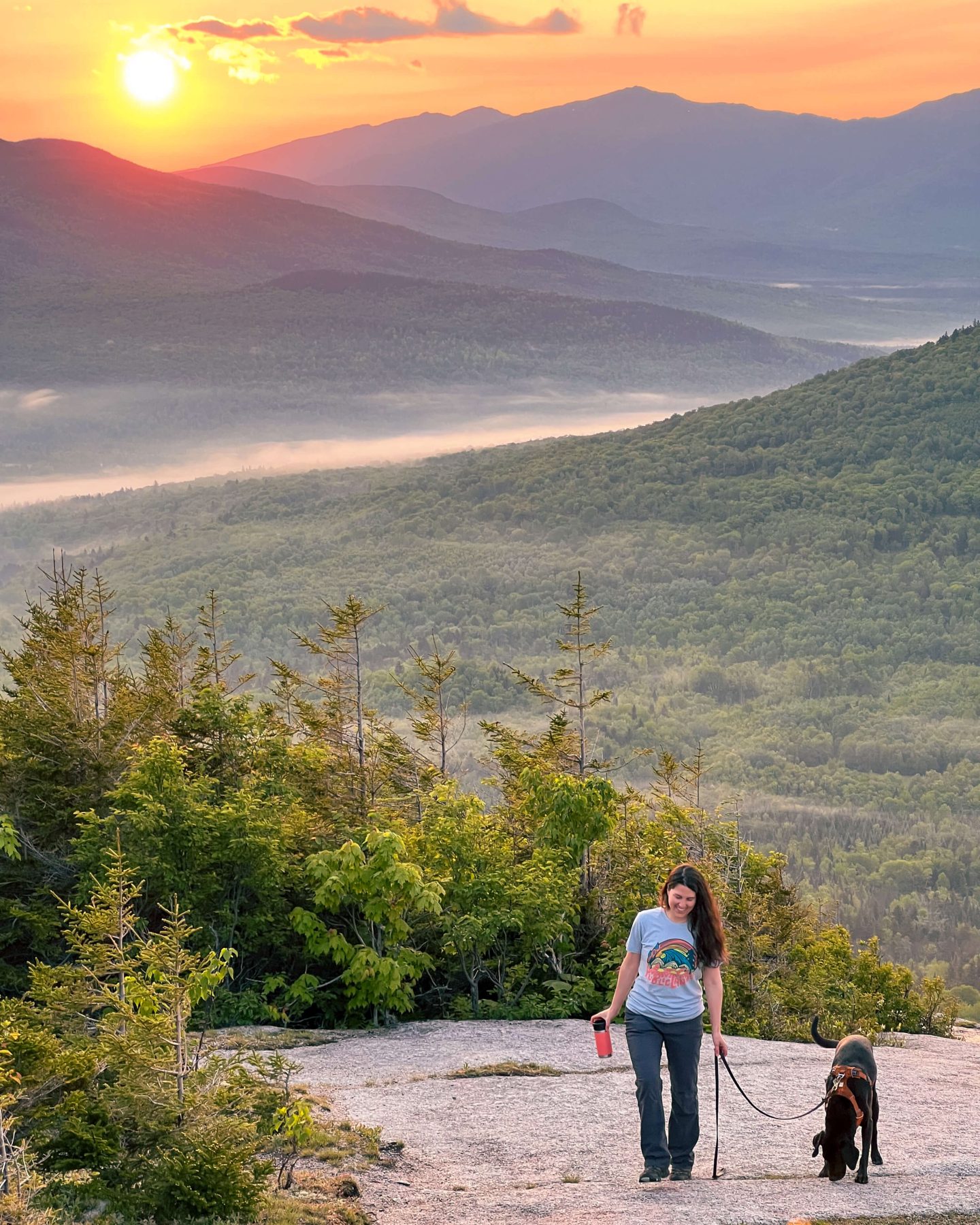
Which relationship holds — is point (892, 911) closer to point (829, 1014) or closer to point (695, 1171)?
point (829, 1014)

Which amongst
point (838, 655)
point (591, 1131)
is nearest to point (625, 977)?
point (591, 1131)

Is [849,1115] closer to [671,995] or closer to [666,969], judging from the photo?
[671,995]

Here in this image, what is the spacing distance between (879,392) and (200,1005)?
633 ft

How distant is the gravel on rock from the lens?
1005 centimetres

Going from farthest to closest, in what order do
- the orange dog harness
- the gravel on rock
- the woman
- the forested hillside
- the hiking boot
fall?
the forested hillside
the orange dog harness
the hiking boot
the woman
the gravel on rock

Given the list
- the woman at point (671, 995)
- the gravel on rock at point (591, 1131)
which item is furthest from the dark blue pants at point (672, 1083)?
the gravel on rock at point (591, 1131)

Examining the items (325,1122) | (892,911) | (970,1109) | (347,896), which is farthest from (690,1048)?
(892,911)

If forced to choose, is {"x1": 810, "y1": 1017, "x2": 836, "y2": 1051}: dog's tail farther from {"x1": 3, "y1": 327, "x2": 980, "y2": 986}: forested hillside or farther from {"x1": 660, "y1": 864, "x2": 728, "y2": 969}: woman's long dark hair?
{"x1": 3, "y1": 327, "x2": 980, "y2": 986}: forested hillside

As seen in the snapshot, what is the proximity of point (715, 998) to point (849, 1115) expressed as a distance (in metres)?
1.46

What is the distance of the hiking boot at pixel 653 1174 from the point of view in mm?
10438

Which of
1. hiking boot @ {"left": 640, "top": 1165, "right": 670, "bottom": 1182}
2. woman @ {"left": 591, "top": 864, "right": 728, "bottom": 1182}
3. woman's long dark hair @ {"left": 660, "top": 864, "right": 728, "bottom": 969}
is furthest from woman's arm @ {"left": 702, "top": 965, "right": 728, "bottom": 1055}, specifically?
hiking boot @ {"left": 640, "top": 1165, "right": 670, "bottom": 1182}

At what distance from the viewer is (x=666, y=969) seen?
1017 centimetres

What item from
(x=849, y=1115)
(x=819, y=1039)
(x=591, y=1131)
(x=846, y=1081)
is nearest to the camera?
(x=849, y=1115)

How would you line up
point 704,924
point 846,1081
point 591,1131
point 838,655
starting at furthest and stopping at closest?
point 838,655, point 591,1131, point 846,1081, point 704,924
